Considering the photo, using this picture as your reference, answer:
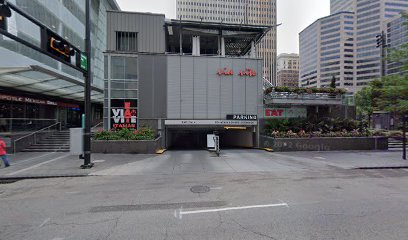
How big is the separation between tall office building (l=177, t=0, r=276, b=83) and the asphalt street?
10140cm

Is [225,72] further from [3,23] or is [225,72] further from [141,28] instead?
[3,23]

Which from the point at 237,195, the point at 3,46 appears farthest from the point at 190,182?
the point at 3,46

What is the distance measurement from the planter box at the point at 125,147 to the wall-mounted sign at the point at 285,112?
11.0m

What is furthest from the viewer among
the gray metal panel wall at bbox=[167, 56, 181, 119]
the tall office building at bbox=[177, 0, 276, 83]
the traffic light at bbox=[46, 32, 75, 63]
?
the tall office building at bbox=[177, 0, 276, 83]

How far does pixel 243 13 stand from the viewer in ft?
343

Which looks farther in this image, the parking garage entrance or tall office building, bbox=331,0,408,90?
tall office building, bbox=331,0,408,90

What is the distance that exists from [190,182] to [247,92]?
40.6 feet

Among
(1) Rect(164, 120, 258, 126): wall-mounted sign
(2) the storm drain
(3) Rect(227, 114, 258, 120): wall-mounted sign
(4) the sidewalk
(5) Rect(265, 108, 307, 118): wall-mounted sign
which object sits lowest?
(4) the sidewalk

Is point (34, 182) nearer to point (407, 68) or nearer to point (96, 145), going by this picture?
point (96, 145)

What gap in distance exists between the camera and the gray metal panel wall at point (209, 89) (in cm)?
1680

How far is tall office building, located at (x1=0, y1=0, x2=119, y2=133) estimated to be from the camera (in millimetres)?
13414

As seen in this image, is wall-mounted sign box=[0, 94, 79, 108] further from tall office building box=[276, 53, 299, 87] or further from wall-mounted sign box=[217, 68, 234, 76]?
tall office building box=[276, 53, 299, 87]

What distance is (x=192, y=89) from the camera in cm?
1697

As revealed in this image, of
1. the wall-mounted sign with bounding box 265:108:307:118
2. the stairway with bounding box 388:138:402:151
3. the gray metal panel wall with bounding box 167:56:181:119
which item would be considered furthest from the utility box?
the stairway with bounding box 388:138:402:151
